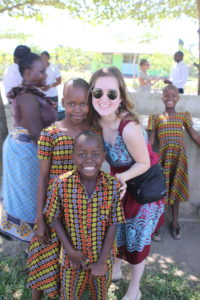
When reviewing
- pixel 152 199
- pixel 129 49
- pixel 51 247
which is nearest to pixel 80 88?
A: pixel 152 199

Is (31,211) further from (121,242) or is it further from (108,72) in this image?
(108,72)

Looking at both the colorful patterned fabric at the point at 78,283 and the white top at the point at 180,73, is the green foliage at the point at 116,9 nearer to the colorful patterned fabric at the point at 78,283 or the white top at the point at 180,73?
the white top at the point at 180,73

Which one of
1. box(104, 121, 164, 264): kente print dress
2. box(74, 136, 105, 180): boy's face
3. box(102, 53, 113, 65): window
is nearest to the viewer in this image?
box(74, 136, 105, 180): boy's face

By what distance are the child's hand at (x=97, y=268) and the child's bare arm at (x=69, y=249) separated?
0.05 metres

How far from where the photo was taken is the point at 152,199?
1.98 m

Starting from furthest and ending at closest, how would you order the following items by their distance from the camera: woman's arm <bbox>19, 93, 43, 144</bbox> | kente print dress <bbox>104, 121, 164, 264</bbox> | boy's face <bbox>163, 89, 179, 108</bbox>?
1. boy's face <bbox>163, 89, 179, 108</bbox>
2. kente print dress <bbox>104, 121, 164, 264</bbox>
3. woman's arm <bbox>19, 93, 43, 144</bbox>

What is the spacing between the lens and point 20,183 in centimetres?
210

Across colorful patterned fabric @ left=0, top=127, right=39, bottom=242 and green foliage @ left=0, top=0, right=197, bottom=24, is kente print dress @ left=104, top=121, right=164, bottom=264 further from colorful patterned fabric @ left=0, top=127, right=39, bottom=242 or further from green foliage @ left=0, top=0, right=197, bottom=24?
green foliage @ left=0, top=0, right=197, bottom=24

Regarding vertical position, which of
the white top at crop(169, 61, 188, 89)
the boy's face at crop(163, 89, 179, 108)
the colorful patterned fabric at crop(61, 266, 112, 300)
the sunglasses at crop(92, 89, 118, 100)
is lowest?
the colorful patterned fabric at crop(61, 266, 112, 300)

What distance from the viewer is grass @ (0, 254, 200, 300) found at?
2293 mm

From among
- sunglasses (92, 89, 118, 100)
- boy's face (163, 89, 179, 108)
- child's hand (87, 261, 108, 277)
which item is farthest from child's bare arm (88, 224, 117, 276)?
boy's face (163, 89, 179, 108)

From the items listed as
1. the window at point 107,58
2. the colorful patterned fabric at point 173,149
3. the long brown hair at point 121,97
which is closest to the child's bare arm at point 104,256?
the long brown hair at point 121,97

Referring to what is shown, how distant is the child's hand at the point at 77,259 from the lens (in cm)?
164

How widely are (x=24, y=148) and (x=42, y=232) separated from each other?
63cm
